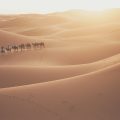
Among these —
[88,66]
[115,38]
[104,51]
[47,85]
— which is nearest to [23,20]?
[115,38]

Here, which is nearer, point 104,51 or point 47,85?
point 47,85

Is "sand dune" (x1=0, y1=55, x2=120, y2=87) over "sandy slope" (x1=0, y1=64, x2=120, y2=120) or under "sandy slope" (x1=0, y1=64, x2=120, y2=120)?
under

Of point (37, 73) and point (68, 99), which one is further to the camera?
point (37, 73)

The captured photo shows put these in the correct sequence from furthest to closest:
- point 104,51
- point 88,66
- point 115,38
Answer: point 115,38
point 104,51
point 88,66

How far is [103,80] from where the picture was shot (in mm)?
6875

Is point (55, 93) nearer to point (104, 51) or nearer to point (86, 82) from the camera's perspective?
point (86, 82)

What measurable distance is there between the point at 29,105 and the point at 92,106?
3.40ft

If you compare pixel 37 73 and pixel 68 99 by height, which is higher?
pixel 68 99

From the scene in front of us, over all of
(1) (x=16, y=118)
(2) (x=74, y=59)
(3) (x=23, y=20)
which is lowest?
(3) (x=23, y=20)

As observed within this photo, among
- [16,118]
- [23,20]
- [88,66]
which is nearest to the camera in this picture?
[16,118]

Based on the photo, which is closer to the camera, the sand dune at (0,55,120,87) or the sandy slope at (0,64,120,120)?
the sandy slope at (0,64,120,120)

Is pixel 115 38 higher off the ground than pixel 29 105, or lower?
lower

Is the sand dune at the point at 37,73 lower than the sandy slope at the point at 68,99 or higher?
lower

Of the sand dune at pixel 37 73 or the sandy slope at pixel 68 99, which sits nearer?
the sandy slope at pixel 68 99
